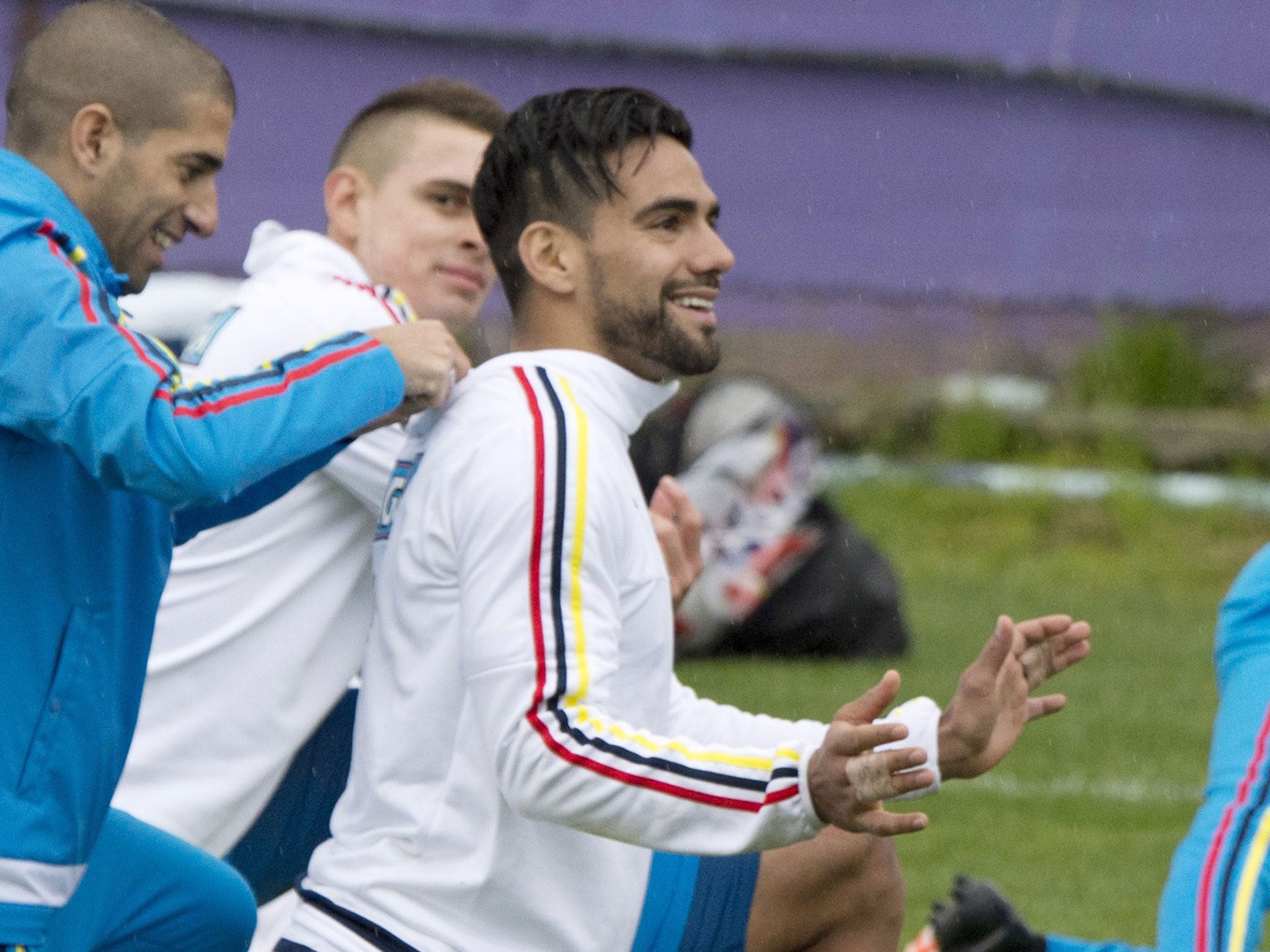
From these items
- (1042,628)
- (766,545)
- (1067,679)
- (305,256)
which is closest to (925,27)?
(766,545)

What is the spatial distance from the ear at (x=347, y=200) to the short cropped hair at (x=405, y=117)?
0.09 ft

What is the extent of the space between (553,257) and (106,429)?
0.97m

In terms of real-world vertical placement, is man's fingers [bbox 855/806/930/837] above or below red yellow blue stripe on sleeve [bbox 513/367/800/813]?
below

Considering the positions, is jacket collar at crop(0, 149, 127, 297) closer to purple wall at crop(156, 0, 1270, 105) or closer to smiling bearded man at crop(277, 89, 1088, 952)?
smiling bearded man at crop(277, 89, 1088, 952)

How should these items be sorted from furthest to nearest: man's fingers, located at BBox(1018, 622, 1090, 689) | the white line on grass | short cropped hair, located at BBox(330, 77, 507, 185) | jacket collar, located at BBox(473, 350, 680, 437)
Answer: the white line on grass, short cropped hair, located at BBox(330, 77, 507, 185), jacket collar, located at BBox(473, 350, 680, 437), man's fingers, located at BBox(1018, 622, 1090, 689)

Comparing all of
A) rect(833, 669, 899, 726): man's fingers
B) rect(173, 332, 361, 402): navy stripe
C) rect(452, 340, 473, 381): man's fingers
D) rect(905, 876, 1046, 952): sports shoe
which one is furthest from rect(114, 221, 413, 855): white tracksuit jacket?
rect(905, 876, 1046, 952): sports shoe

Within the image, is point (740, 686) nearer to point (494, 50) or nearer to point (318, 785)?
point (494, 50)

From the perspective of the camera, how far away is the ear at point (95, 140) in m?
3.12

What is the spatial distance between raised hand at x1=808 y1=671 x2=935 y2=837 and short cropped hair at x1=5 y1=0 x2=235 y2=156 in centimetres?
140

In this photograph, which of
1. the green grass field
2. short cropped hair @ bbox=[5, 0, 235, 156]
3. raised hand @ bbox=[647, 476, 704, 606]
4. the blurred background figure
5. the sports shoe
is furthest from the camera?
the blurred background figure

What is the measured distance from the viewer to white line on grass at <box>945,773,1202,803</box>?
703 cm

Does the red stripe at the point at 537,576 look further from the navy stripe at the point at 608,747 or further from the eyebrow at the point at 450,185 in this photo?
the eyebrow at the point at 450,185

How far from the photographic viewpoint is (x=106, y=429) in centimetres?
276

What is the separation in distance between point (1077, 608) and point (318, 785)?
7.19 metres
